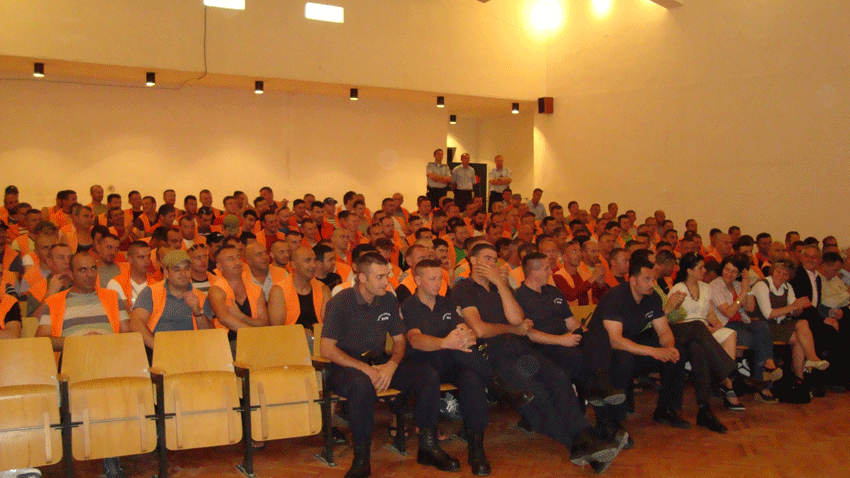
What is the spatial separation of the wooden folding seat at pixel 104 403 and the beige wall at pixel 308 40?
6.07 meters

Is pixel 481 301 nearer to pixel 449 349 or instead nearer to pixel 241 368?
pixel 449 349

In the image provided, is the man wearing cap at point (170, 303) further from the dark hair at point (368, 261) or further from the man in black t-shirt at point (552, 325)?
the man in black t-shirt at point (552, 325)

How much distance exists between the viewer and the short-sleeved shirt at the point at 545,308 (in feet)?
14.9

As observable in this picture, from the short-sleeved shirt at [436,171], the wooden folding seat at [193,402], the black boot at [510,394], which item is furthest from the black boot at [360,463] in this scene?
the short-sleeved shirt at [436,171]

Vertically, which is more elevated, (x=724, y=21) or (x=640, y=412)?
(x=724, y=21)

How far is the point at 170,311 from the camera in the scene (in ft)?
14.2

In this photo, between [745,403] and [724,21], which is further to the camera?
[724,21]

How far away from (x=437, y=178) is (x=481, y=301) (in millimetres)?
A: 7327

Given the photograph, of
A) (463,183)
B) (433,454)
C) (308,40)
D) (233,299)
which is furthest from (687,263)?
(463,183)

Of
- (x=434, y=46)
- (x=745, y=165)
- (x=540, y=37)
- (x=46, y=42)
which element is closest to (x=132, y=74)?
(x=46, y=42)

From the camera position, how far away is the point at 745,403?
528 centimetres

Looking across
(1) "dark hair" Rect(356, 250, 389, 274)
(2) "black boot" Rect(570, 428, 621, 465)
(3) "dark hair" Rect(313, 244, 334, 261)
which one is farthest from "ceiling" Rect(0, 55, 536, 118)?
(2) "black boot" Rect(570, 428, 621, 465)

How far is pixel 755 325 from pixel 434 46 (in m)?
7.14

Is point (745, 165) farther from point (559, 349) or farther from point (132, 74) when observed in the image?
point (132, 74)
